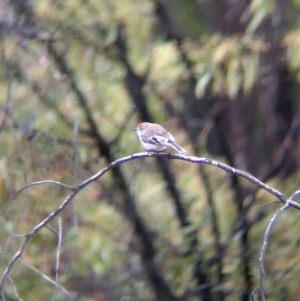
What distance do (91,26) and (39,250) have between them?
2082 millimetres

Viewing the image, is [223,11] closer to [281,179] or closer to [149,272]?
[281,179]

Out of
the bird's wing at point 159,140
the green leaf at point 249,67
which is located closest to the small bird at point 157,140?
the bird's wing at point 159,140

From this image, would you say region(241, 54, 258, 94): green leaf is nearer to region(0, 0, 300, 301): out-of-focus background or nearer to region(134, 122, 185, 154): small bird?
region(0, 0, 300, 301): out-of-focus background

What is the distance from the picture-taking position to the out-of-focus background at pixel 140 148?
17.4 ft

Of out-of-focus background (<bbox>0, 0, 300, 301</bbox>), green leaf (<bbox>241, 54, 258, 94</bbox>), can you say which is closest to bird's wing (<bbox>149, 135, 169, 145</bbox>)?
green leaf (<bbox>241, 54, 258, 94</bbox>)

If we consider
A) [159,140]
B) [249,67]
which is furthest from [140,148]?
[249,67]

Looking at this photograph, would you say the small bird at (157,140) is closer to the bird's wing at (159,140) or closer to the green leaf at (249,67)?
the bird's wing at (159,140)

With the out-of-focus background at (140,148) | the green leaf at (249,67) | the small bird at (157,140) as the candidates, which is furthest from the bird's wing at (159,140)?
the out-of-focus background at (140,148)

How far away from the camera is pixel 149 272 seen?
6191 mm

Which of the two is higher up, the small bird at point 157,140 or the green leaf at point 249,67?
the green leaf at point 249,67

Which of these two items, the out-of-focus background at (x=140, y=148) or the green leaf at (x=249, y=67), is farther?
the out-of-focus background at (x=140, y=148)

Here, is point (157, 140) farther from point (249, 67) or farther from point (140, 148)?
point (140, 148)

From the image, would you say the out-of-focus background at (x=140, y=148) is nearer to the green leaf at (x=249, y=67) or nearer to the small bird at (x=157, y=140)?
the green leaf at (x=249, y=67)

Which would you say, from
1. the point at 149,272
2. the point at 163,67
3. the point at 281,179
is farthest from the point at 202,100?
the point at 149,272
